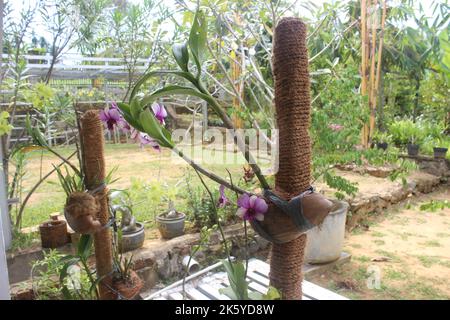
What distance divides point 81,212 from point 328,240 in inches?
51.2

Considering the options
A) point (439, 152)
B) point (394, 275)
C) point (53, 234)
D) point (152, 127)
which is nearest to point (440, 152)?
point (439, 152)

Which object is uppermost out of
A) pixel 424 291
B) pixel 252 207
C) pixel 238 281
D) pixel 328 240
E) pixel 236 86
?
pixel 236 86

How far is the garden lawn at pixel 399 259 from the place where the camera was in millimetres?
1391

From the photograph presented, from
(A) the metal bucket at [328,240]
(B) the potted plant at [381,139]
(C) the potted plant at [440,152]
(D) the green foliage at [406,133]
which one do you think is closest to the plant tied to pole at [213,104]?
(A) the metal bucket at [328,240]

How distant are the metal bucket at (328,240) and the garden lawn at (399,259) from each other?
79 mm

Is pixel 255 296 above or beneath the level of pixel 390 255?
above

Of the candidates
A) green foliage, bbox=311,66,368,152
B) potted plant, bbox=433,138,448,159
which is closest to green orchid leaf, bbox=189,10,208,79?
green foliage, bbox=311,66,368,152

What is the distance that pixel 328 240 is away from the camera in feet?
5.13

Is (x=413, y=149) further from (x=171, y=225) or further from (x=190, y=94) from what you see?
(x=190, y=94)

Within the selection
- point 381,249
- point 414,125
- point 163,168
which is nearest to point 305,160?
point 381,249

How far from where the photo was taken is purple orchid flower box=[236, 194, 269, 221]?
0.41 metres

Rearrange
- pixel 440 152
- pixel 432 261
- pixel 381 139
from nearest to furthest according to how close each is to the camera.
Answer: pixel 432 261, pixel 440 152, pixel 381 139

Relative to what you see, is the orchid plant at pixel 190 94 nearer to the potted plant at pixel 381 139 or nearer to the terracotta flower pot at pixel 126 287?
the terracotta flower pot at pixel 126 287
